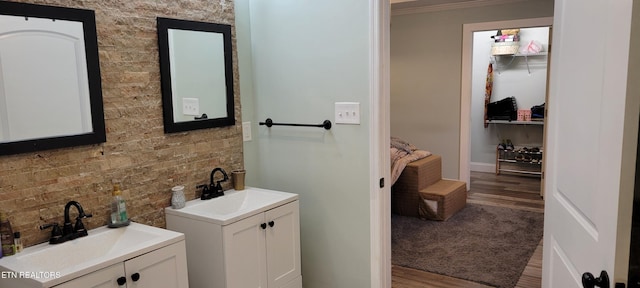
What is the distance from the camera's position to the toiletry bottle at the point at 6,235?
175 cm

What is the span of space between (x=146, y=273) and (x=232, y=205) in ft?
2.65

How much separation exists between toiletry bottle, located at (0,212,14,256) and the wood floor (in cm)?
226

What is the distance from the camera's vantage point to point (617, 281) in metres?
1.04

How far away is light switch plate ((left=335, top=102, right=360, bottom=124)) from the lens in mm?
2492

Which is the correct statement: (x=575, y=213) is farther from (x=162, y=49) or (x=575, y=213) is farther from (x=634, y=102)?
(x=162, y=49)

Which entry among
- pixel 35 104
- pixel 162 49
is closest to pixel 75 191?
pixel 35 104

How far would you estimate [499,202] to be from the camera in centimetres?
522

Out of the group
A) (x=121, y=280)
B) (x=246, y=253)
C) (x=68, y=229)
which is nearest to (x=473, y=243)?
(x=246, y=253)

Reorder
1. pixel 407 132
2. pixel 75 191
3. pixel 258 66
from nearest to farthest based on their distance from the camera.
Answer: pixel 75 191, pixel 258 66, pixel 407 132

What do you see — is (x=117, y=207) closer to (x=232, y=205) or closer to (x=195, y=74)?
(x=232, y=205)

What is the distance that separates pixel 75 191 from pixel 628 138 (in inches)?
78.9

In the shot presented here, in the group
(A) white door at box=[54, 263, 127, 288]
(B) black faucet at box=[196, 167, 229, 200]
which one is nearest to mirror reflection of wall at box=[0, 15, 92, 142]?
(A) white door at box=[54, 263, 127, 288]

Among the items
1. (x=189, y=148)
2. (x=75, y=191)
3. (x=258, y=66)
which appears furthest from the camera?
(x=258, y=66)

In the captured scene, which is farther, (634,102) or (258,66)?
(258,66)
